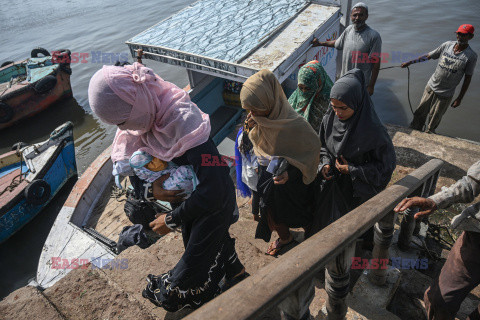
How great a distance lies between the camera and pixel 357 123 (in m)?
2.20

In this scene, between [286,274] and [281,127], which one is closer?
[286,274]

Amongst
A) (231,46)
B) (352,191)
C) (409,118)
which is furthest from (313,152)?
(409,118)

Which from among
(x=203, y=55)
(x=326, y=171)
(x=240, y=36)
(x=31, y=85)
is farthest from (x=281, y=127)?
(x=31, y=85)

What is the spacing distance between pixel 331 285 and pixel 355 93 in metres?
1.32

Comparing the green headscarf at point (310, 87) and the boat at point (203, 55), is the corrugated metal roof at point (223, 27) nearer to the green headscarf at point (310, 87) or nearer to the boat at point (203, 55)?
the boat at point (203, 55)

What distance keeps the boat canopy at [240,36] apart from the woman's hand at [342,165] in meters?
1.66

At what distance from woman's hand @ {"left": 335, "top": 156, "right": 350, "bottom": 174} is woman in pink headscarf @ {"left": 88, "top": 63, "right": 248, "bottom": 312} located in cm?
90

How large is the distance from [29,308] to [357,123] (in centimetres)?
260

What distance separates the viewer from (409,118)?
310 inches

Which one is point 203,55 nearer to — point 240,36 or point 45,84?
point 240,36

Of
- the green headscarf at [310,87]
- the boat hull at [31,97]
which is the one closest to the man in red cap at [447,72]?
the green headscarf at [310,87]

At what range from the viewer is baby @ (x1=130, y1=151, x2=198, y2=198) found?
173 cm

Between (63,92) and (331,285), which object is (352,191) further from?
(63,92)

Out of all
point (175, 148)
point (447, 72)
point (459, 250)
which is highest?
point (175, 148)
